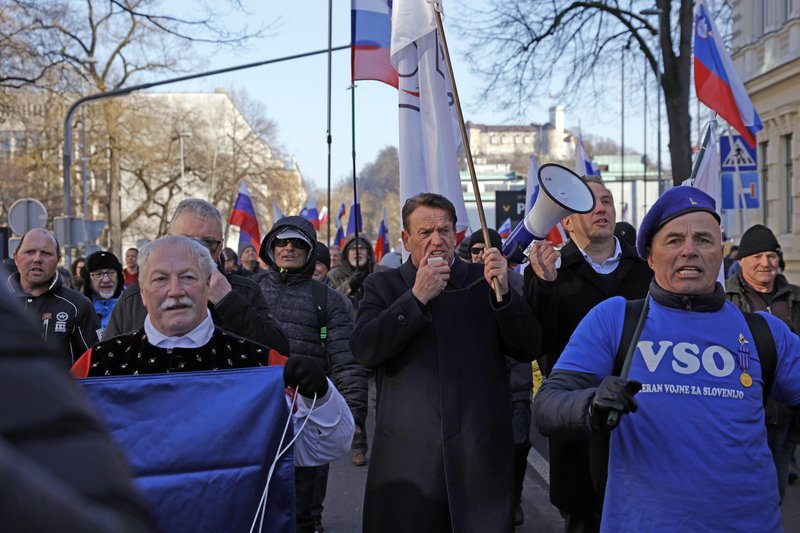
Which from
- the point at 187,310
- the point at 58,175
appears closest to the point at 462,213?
the point at 187,310

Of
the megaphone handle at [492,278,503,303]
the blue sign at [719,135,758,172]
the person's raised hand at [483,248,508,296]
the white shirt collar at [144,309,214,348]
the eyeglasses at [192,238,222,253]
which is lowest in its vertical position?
the white shirt collar at [144,309,214,348]

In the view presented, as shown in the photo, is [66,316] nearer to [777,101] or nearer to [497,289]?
[497,289]

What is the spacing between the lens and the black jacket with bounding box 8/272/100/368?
21.7ft

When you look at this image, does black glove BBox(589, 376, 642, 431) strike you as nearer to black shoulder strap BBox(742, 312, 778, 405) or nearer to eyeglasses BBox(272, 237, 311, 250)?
black shoulder strap BBox(742, 312, 778, 405)

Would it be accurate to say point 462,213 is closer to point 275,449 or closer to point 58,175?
point 275,449

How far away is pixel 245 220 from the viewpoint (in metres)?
16.4

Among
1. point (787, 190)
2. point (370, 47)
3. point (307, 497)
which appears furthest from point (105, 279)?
point (787, 190)

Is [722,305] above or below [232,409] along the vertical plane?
above

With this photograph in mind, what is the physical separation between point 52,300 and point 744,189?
9.17 m

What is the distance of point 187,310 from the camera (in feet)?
10.8

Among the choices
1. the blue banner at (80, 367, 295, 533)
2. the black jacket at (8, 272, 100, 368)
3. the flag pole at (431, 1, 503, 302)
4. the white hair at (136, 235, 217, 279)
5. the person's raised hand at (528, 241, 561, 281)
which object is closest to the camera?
the blue banner at (80, 367, 295, 533)

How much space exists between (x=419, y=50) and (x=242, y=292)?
5.81ft

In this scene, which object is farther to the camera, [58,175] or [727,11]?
[58,175]

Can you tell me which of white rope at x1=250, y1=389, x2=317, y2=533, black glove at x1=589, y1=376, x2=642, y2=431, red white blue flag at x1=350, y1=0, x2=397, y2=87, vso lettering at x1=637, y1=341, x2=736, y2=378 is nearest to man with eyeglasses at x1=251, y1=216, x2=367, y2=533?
red white blue flag at x1=350, y1=0, x2=397, y2=87
